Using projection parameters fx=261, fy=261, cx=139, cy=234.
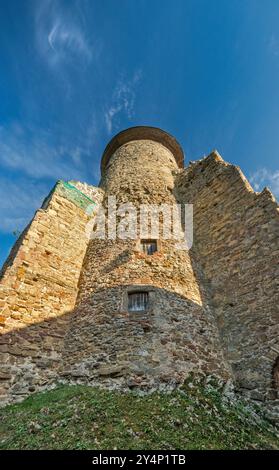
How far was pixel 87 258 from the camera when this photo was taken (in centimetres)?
870

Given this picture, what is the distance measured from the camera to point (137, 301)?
6.82 meters

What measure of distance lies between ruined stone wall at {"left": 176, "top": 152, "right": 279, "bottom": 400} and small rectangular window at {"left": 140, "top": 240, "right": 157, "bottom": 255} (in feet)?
5.20

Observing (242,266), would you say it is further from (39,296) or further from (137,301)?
(39,296)

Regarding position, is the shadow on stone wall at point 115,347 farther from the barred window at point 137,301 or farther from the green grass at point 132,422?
the green grass at point 132,422

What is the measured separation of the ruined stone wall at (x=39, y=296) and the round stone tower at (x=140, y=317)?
0.39 metres

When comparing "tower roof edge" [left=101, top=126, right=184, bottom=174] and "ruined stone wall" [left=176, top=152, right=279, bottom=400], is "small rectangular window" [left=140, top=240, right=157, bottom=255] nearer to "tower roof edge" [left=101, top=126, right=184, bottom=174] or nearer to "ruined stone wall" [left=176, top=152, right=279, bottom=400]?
"ruined stone wall" [left=176, top=152, right=279, bottom=400]

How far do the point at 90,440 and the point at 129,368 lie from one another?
5.67 ft

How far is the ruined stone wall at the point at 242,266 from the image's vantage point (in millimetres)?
5855

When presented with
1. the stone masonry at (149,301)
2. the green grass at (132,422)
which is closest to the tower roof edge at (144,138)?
the stone masonry at (149,301)

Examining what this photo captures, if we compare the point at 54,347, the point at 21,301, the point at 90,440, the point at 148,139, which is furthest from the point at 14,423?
the point at 148,139

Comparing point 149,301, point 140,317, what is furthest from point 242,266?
point 140,317

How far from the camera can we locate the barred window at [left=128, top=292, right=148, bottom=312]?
6.66 metres

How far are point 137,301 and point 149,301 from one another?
0.34 meters

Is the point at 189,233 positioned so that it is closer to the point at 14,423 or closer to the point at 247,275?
the point at 247,275
